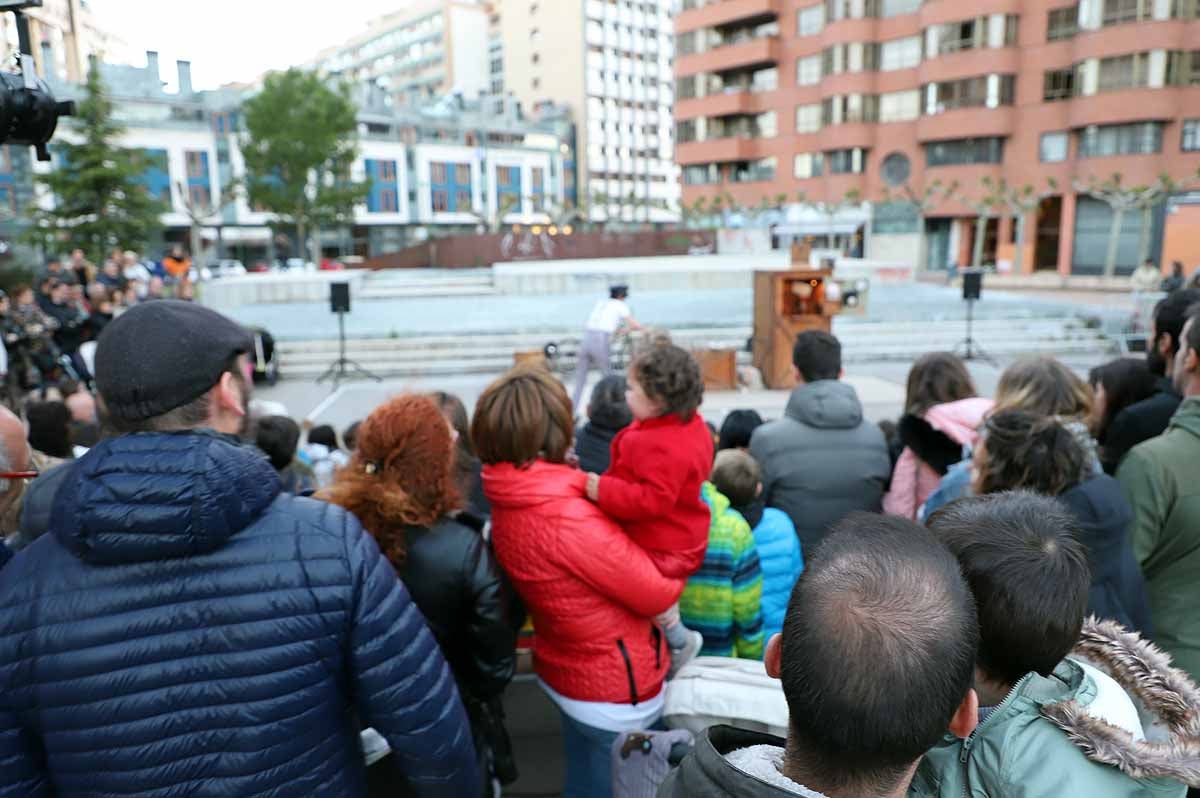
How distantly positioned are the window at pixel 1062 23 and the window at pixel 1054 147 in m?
5.36

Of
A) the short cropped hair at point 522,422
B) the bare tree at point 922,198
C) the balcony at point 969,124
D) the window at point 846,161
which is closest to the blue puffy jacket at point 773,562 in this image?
the short cropped hair at point 522,422

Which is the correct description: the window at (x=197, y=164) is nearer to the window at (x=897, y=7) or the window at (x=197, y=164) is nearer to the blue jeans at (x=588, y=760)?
the window at (x=897, y=7)

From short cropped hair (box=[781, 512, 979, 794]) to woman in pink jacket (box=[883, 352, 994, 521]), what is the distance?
7.97ft

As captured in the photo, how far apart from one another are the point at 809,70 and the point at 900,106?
26.8 feet

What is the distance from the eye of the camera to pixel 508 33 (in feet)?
323

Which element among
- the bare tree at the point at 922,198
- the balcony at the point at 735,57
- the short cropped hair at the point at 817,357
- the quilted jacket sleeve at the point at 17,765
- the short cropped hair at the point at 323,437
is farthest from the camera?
the balcony at the point at 735,57

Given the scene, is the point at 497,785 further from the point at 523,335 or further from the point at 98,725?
the point at 523,335

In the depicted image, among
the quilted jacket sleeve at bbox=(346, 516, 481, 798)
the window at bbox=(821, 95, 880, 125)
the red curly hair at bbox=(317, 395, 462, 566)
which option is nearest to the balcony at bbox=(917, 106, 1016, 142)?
the window at bbox=(821, 95, 880, 125)

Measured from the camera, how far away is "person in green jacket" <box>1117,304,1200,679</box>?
2.38 m

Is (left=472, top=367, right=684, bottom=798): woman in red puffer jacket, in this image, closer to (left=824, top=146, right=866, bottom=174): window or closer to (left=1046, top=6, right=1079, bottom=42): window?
(left=1046, top=6, right=1079, bottom=42): window

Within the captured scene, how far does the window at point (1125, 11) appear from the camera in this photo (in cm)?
4044

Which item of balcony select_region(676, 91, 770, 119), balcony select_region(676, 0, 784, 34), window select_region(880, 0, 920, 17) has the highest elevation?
balcony select_region(676, 0, 784, 34)

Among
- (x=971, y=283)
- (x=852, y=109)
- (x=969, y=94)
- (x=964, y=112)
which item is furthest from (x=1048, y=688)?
(x=852, y=109)

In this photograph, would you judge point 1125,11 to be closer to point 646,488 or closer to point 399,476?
point 646,488
